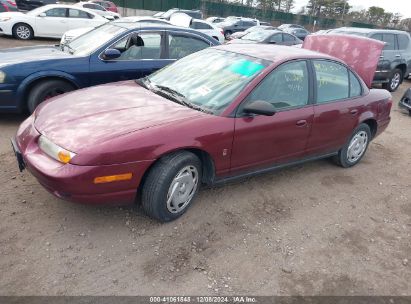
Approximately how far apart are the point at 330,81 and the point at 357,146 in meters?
1.23

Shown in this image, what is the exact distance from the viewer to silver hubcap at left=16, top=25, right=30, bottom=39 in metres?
13.2

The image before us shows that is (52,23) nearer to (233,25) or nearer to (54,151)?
(54,151)

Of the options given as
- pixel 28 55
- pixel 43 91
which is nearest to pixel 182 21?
pixel 28 55

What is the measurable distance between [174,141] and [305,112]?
1655mm

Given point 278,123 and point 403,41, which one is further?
point 403,41

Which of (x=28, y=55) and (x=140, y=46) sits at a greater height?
(x=140, y=46)

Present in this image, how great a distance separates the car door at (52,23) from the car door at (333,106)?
12.0 meters

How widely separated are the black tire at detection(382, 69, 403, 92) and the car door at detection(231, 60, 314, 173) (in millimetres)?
8296

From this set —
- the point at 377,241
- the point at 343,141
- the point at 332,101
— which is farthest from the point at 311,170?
the point at 377,241

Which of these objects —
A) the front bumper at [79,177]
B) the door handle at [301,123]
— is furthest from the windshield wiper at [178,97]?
the door handle at [301,123]

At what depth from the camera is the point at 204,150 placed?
10.7ft

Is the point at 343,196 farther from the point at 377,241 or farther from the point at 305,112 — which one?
the point at 305,112

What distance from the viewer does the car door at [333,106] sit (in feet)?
13.6

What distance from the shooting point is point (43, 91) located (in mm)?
5055
